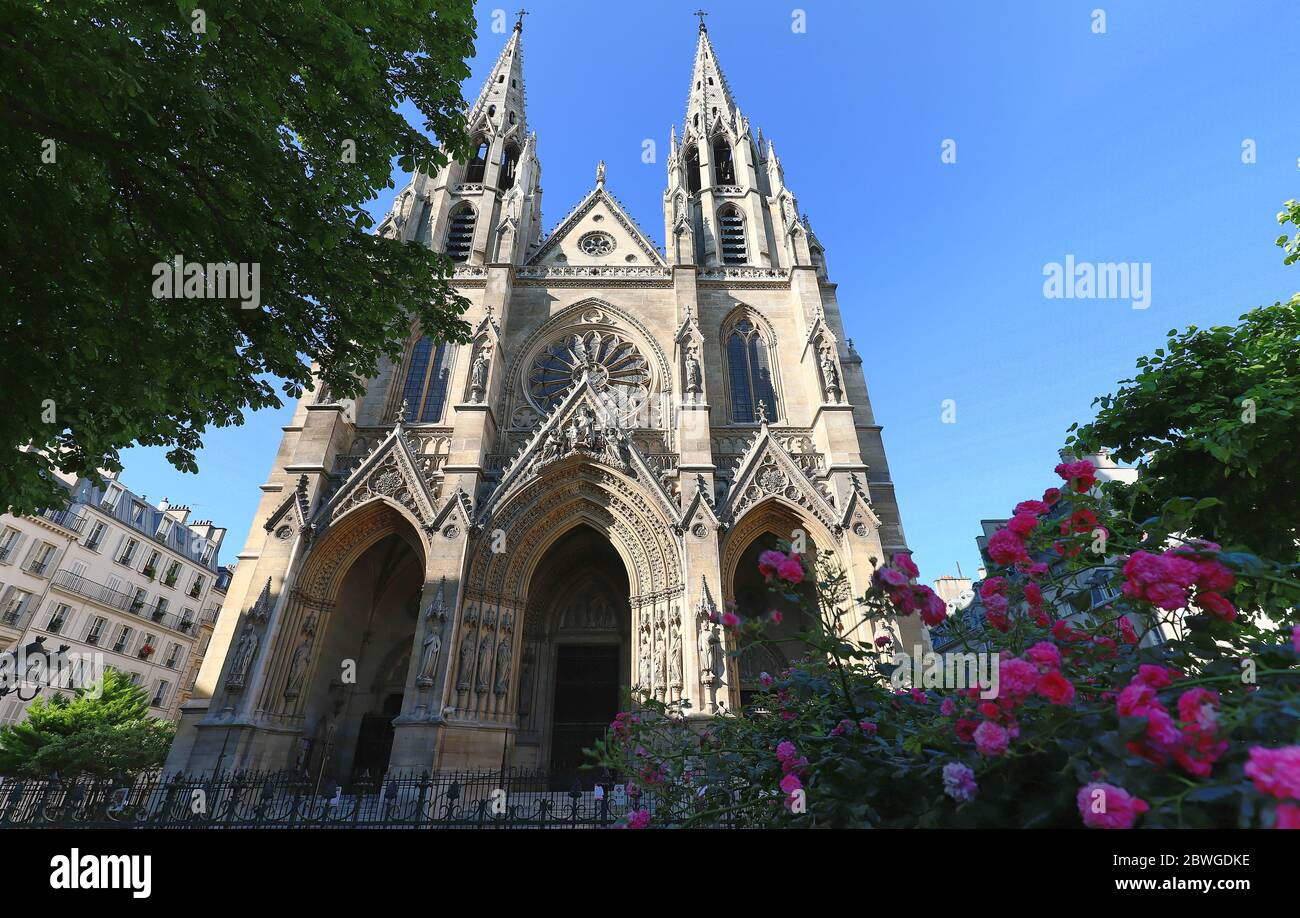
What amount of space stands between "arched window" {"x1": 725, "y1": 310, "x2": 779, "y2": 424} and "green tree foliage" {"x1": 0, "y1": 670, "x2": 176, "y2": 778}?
69.6ft

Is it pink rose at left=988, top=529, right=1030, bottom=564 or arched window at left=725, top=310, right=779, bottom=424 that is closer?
pink rose at left=988, top=529, right=1030, bottom=564

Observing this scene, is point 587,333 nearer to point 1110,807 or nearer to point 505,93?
point 505,93

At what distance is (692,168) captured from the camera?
2805 cm

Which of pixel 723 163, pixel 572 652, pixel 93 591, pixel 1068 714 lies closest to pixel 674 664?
pixel 572 652

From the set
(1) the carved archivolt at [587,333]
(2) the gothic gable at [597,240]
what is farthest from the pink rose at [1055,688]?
(2) the gothic gable at [597,240]

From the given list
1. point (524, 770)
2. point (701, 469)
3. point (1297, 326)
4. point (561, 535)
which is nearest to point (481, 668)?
point (524, 770)

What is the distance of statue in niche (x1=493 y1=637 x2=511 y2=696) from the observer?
44.9 ft

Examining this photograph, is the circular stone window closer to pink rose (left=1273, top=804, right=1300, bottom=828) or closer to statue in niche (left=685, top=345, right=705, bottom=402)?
statue in niche (left=685, top=345, right=705, bottom=402)

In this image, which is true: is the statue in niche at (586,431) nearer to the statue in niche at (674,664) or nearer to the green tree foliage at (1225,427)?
the statue in niche at (674,664)

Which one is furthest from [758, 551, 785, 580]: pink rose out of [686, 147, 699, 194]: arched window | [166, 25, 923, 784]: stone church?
[686, 147, 699, 194]: arched window

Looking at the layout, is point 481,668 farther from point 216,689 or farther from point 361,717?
point 216,689

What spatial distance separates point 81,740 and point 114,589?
12.9 m

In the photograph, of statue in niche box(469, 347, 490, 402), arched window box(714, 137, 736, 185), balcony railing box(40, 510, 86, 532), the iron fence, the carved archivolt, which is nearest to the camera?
the iron fence

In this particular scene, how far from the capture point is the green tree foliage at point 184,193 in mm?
5629
